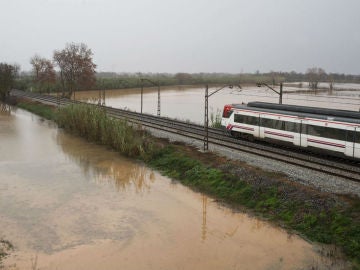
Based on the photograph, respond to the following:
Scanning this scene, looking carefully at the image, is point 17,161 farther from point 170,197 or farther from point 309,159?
point 309,159

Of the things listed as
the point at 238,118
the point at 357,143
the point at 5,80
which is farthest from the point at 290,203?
the point at 5,80

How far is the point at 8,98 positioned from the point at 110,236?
2229 inches

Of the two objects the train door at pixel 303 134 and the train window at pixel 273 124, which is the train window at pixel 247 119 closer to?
the train window at pixel 273 124

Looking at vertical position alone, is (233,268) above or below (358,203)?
below

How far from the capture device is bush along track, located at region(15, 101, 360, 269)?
13.6m

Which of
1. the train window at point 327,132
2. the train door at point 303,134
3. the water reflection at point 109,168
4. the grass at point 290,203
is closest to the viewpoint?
the grass at point 290,203

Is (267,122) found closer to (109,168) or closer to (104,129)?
(109,168)

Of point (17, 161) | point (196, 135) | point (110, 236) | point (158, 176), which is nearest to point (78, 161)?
point (17, 161)

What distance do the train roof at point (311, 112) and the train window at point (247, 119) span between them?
0.57 metres

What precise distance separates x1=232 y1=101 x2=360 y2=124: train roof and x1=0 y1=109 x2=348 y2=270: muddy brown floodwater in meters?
7.53

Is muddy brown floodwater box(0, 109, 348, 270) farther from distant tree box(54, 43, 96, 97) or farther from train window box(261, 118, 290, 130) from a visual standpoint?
distant tree box(54, 43, 96, 97)

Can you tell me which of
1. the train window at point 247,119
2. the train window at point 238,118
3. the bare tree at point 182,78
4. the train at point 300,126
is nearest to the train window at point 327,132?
the train at point 300,126

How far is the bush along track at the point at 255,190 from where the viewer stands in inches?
535

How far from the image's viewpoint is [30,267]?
12.1 meters
